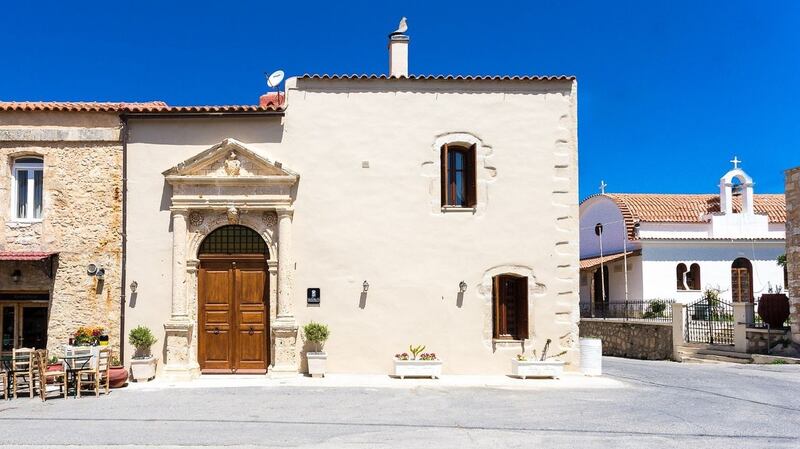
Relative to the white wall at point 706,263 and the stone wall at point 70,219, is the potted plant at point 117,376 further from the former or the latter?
the white wall at point 706,263

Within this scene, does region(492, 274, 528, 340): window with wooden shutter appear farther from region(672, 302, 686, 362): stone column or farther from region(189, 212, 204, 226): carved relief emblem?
region(672, 302, 686, 362): stone column

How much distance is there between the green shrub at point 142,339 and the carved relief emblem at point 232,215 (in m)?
2.71

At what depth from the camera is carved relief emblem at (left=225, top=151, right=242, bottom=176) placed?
1419 centimetres

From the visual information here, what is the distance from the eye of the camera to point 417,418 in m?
9.84

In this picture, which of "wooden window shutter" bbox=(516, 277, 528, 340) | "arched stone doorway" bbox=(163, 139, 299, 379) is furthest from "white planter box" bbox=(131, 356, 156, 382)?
"wooden window shutter" bbox=(516, 277, 528, 340)

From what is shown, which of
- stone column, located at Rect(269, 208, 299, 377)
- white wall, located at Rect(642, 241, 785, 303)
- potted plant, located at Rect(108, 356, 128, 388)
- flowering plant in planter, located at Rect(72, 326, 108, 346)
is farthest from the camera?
white wall, located at Rect(642, 241, 785, 303)

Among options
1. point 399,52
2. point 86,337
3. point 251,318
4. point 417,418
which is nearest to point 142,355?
point 86,337

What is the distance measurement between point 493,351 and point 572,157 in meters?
4.39

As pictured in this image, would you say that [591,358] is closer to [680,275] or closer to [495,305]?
[495,305]

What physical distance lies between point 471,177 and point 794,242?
1108 centimetres

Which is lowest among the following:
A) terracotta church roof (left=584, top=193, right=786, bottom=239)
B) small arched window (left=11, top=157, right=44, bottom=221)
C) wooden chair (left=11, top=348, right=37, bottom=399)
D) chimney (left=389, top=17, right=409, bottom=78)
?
wooden chair (left=11, top=348, right=37, bottom=399)

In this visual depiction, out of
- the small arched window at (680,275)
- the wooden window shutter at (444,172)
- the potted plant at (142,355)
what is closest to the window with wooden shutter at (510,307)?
the wooden window shutter at (444,172)

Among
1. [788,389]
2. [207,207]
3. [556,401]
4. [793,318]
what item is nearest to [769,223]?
[793,318]

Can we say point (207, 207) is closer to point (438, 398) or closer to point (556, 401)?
point (438, 398)
